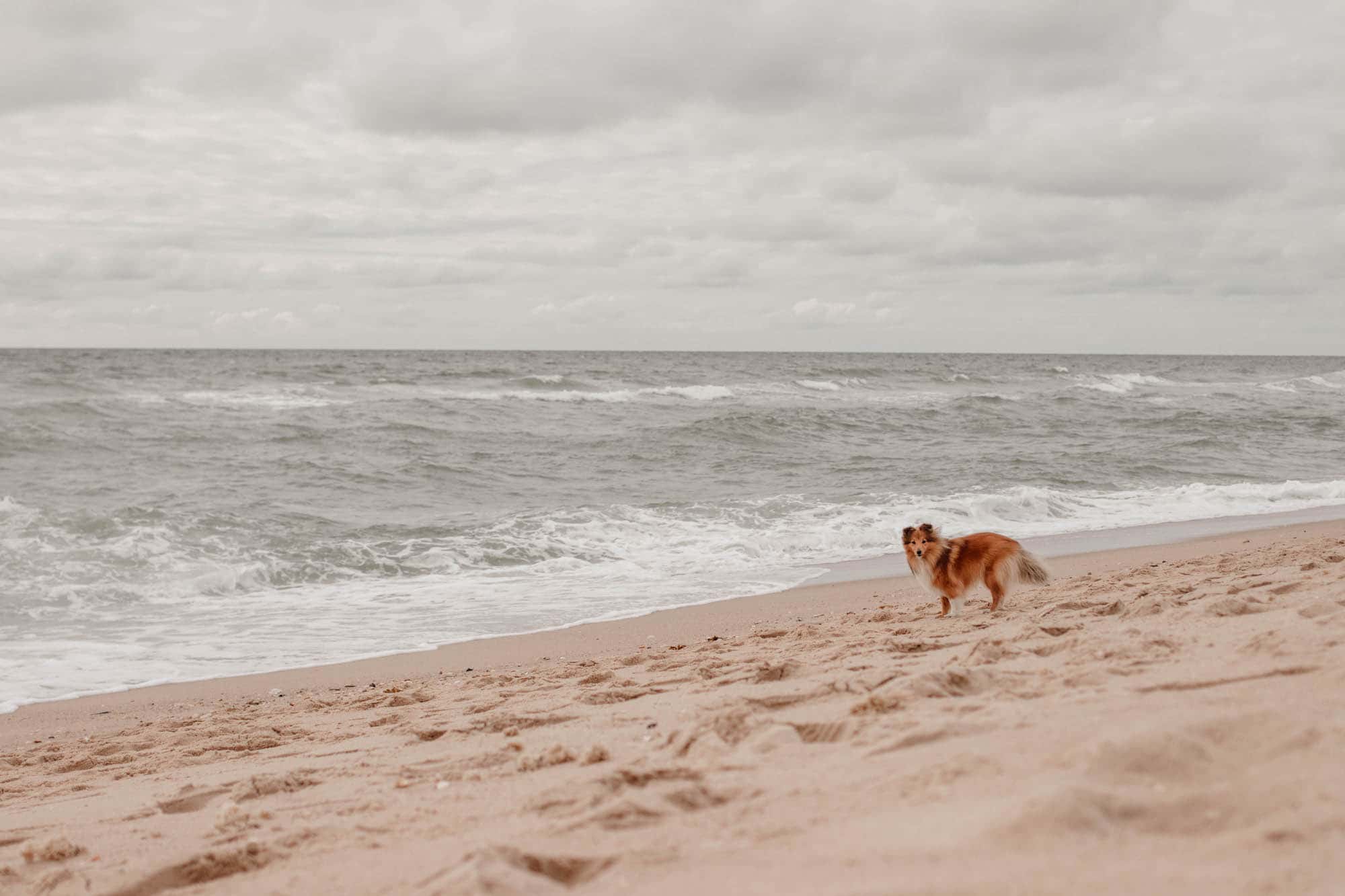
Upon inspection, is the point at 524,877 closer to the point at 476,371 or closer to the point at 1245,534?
the point at 1245,534

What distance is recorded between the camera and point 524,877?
2.37 metres

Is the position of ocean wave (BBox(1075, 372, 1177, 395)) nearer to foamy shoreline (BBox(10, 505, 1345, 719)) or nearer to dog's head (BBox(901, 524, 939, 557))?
foamy shoreline (BBox(10, 505, 1345, 719))

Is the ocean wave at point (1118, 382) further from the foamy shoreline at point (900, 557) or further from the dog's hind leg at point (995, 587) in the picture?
the dog's hind leg at point (995, 587)

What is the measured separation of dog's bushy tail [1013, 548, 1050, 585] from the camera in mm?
6512

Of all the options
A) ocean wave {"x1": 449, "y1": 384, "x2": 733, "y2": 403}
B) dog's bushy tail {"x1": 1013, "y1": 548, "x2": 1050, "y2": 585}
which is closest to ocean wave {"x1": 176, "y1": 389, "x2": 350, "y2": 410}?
ocean wave {"x1": 449, "y1": 384, "x2": 733, "y2": 403}

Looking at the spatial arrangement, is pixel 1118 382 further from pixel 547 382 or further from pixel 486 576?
pixel 486 576

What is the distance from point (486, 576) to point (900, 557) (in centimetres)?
423

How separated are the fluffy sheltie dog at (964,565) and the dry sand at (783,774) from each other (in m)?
0.72

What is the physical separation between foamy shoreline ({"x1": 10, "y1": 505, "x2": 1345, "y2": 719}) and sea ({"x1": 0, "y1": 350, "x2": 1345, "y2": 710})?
0.10 m

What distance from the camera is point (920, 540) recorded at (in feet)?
22.3

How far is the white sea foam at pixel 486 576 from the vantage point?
7.53 meters

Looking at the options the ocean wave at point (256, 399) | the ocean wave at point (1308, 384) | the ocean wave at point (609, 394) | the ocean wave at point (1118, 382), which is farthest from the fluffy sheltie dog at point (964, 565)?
the ocean wave at point (1308, 384)

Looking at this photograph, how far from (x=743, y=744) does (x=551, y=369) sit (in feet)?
159

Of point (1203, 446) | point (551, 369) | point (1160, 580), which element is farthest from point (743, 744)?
point (551, 369)
